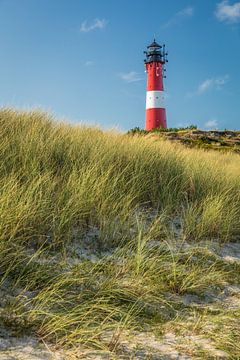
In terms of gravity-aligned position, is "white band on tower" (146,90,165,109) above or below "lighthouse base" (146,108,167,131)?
above

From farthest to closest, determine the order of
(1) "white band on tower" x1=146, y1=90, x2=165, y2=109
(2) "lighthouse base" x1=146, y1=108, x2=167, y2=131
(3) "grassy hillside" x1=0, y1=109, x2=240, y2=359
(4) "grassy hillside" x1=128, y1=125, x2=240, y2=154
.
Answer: (1) "white band on tower" x1=146, y1=90, x2=165, y2=109
(2) "lighthouse base" x1=146, y1=108, x2=167, y2=131
(4) "grassy hillside" x1=128, y1=125, x2=240, y2=154
(3) "grassy hillside" x1=0, y1=109, x2=240, y2=359

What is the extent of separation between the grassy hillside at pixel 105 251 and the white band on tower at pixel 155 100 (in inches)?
965

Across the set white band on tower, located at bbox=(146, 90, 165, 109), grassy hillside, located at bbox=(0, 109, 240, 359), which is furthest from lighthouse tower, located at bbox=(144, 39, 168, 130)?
grassy hillside, located at bbox=(0, 109, 240, 359)

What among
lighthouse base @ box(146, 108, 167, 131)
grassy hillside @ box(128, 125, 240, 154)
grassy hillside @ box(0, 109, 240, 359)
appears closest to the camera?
grassy hillside @ box(0, 109, 240, 359)

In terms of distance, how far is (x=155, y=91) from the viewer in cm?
3119

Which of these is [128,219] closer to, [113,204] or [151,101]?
[113,204]

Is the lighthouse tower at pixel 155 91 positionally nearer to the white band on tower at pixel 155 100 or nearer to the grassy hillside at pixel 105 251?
the white band on tower at pixel 155 100

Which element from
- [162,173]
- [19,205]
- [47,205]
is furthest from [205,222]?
[19,205]

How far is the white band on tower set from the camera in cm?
3064

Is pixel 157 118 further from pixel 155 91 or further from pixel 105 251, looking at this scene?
pixel 105 251

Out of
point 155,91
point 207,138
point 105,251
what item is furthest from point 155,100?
point 105,251

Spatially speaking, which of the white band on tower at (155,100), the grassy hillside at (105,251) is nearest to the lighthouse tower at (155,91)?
the white band on tower at (155,100)

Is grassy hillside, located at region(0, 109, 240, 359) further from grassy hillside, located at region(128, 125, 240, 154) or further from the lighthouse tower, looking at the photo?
the lighthouse tower

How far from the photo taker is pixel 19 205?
3.70 metres
